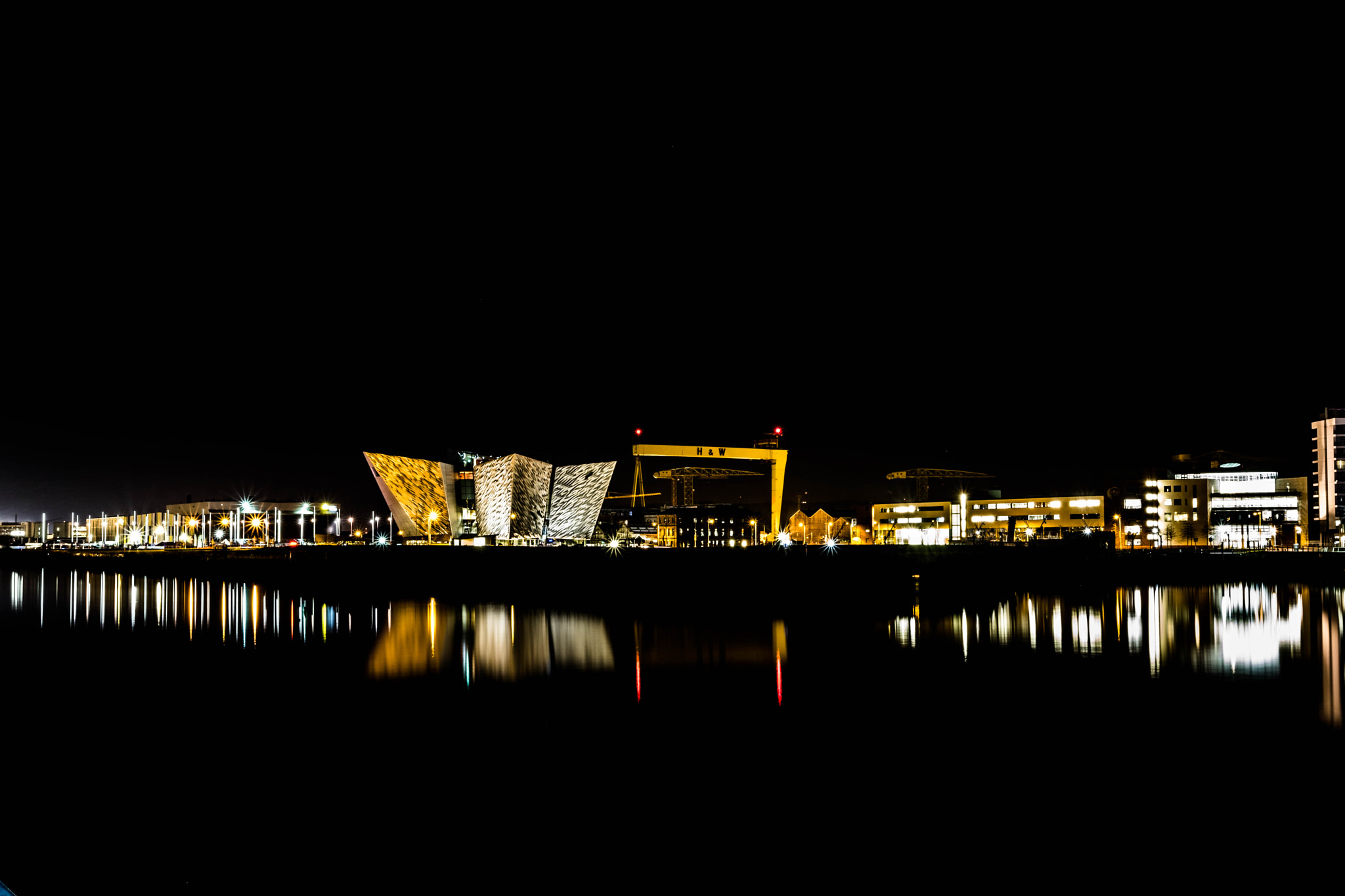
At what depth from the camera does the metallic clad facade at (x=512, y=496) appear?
45.9m

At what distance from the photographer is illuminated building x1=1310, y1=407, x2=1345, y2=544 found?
52062 millimetres

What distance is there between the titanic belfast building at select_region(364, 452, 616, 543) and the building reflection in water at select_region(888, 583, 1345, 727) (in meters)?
25.1

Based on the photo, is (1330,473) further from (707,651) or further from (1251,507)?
(707,651)

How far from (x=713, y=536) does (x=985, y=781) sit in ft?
224

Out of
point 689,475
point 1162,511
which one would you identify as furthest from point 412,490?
point 1162,511

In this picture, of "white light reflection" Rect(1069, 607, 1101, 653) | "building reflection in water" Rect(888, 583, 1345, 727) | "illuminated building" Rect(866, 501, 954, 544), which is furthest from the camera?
"illuminated building" Rect(866, 501, 954, 544)

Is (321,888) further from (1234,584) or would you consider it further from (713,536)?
(713,536)

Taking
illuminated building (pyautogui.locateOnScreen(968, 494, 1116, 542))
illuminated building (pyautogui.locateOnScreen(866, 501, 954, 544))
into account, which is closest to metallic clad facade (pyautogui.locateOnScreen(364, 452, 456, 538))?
illuminated building (pyautogui.locateOnScreen(866, 501, 954, 544))

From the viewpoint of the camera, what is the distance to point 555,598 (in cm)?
2689

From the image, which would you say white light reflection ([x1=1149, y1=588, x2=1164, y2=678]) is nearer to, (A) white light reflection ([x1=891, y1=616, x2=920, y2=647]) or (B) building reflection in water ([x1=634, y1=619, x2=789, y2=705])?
(A) white light reflection ([x1=891, y1=616, x2=920, y2=647])

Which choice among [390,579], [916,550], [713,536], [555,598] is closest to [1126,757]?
[555,598]

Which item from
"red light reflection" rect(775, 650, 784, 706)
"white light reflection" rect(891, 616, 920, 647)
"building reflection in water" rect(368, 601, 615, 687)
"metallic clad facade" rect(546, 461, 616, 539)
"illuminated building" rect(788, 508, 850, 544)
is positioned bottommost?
"illuminated building" rect(788, 508, 850, 544)

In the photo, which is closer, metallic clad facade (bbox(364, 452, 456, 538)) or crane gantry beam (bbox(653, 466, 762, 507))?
metallic clad facade (bbox(364, 452, 456, 538))

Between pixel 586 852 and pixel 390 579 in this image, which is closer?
pixel 586 852
